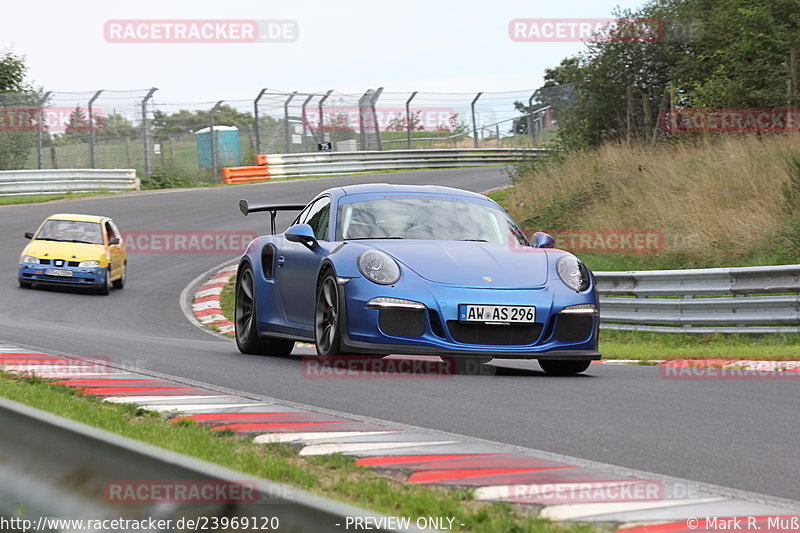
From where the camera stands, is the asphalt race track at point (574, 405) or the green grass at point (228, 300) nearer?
the asphalt race track at point (574, 405)

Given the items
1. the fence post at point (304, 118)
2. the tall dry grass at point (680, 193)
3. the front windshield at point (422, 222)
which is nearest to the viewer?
the front windshield at point (422, 222)

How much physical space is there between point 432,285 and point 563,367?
55.8 inches

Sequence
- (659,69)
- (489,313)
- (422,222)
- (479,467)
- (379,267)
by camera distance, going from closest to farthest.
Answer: (479,467) → (489,313) → (379,267) → (422,222) → (659,69)

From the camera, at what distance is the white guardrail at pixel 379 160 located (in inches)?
1638

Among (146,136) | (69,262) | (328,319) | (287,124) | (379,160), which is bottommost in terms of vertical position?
(69,262)

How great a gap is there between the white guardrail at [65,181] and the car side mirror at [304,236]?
27.5 metres

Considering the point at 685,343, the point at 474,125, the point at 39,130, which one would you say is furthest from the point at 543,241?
the point at 474,125

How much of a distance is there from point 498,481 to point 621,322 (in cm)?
1027

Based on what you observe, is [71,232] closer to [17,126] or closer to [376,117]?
[17,126]

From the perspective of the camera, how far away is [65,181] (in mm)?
34844

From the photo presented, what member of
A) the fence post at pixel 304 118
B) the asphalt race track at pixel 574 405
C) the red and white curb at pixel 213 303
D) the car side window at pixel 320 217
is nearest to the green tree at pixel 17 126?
the fence post at pixel 304 118

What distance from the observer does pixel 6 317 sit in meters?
A: 15.6

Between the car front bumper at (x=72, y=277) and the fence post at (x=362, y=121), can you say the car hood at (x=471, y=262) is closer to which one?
the car front bumper at (x=72, y=277)

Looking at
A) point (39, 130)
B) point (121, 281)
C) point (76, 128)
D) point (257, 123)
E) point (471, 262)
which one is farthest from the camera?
Answer: point (257, 123)
